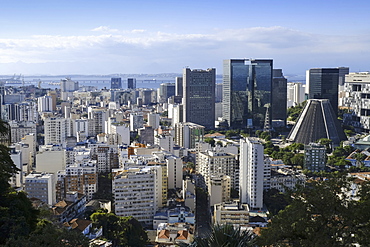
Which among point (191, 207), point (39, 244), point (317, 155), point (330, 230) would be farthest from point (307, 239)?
point (317, 155)

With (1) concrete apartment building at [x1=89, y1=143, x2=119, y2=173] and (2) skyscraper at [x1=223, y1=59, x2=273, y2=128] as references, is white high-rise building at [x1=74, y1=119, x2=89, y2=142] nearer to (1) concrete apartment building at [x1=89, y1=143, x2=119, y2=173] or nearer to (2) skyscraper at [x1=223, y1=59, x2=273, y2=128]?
(1) concrete apartment building at [x1=89, y1=143, x2=119, y2=173]

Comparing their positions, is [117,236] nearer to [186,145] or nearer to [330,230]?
[330,230]

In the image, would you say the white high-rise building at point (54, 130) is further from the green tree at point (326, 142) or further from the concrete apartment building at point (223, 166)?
the green tree at point (326, 142)

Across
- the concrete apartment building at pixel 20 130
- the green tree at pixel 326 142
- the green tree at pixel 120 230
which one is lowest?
the green tree at pixel 120 230

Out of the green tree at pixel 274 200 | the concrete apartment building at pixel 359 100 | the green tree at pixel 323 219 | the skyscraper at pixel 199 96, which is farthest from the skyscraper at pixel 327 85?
the green tree at pixel 323 219

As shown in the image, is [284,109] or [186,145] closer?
[186,145]

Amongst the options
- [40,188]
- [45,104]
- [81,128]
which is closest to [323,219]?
[40,188]

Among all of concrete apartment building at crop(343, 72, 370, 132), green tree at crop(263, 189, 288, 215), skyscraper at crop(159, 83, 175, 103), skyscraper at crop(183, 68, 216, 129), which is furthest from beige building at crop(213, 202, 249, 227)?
skyscraper at crop(159, 83, 175, 103)
